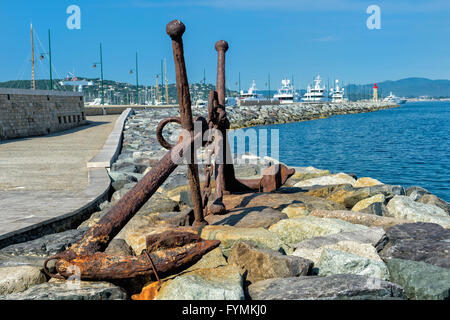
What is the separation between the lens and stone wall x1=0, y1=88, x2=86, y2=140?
48.2 feet

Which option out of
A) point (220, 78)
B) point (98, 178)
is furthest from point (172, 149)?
point (98, 178)

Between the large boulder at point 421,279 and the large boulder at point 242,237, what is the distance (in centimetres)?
87

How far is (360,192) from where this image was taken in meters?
5.55

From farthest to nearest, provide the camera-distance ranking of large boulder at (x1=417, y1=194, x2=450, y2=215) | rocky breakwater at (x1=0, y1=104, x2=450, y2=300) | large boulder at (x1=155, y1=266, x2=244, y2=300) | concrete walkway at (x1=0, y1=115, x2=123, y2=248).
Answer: large boulder at (x1=417, y1=194, x2=450, y2=215)
concrete walkway at (x1=0, y1=115, x2=123, y2=248)
rocky breakwater at (x1=0, y1=104, x2=450, y2=300)
large boulder at (x1=155, y1=266, x2=244, y2=300)

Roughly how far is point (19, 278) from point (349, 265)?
89.0 inches

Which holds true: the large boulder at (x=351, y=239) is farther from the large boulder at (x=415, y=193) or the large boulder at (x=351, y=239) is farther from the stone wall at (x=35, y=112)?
the stone wall at (x=35, y=112)

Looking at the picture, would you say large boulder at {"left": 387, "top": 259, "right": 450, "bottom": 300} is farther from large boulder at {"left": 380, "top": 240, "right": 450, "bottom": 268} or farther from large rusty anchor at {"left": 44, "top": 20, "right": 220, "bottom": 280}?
large rusty anchor at {"left": 44, "top": 20, "right": 220, "bottom": 280}

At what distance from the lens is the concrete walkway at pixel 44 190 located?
14.5 feet

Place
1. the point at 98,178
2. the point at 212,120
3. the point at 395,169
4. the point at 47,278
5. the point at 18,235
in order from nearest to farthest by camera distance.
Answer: the point at 47,278
the point at 212,120
the point at 18,235
the point at 98,178
the point at 395,169

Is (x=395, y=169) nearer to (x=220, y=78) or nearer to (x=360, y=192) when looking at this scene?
(x=360, y=192)

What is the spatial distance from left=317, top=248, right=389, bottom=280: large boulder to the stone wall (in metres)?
13.7

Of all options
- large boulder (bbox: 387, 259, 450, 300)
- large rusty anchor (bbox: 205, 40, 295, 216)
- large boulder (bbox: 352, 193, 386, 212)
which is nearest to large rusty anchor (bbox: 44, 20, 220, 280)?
large rusty anchor (bbox: 205, 40, 295, 216)

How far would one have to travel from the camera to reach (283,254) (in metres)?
3.39

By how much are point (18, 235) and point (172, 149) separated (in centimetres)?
199
